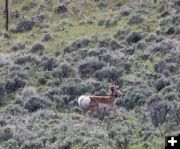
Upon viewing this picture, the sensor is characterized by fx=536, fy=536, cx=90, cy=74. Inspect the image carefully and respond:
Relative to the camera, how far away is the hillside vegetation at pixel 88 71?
46.8ft

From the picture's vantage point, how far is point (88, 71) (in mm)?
23484

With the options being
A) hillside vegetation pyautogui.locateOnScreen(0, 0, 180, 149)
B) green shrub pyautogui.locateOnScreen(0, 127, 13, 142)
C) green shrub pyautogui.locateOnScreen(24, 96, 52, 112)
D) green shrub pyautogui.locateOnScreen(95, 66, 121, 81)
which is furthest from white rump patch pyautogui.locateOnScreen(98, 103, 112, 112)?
green shrub pyautogui.locateOnScreen(95, 66, 121, 81)

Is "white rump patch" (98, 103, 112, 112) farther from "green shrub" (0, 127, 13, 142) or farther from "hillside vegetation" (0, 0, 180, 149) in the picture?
"green shrub" (0, 127, 13, 142)

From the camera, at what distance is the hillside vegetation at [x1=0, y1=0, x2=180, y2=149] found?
14258mm

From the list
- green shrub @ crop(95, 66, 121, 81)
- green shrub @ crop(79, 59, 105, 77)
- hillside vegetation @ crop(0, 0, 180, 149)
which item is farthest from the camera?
green shrub @ crop(79, 59, 105, 77)

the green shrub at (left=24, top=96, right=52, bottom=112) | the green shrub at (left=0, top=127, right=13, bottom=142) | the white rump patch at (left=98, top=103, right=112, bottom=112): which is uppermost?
→ the white rump patch at (left=98, top=103, right=112, bottom=112)

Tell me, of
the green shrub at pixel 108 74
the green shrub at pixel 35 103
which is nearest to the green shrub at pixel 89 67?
the green shrub at pixel 108 74

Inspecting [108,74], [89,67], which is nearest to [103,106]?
[108,74]

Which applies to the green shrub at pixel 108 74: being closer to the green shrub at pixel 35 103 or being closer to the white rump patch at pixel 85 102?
the green shrub at pixel 35 103

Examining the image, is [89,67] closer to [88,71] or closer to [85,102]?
[88,71]

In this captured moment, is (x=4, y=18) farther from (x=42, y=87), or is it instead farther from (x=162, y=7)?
(x=42, y=87)

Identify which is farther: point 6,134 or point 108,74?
point 108,74

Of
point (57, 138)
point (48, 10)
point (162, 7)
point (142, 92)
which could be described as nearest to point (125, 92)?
point (142, 92)

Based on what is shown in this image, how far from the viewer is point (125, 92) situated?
19.4 metres
